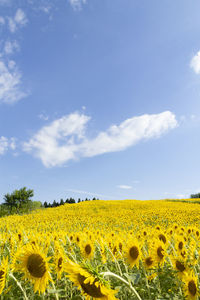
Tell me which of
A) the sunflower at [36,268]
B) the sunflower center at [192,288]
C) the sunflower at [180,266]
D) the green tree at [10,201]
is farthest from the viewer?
the green tree at [10,201]

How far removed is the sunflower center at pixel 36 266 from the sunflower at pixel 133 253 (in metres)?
1.73

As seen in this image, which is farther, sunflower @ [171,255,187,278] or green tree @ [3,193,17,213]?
green tree @ [3,193,17,213]

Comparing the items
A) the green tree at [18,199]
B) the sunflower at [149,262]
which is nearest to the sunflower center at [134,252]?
the sunflower at [149,262]

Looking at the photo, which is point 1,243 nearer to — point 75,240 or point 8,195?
point 75,240

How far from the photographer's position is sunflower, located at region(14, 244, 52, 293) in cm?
190

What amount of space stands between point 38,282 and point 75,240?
2.62m

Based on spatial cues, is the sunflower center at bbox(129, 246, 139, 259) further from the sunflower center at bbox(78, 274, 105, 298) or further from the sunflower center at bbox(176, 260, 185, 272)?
the sunflower center at bbox(78, 274, 105, 298)

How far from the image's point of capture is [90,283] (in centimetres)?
124

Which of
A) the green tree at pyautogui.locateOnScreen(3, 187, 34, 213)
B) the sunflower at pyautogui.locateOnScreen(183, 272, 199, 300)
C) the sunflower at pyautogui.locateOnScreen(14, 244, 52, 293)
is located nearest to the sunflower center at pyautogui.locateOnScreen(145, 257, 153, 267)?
the sunflower at pyautogui.locateOnScreen(183, 272, 199, 300)

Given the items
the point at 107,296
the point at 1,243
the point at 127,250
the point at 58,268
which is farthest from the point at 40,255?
the point at 1,243

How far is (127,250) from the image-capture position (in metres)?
3.30

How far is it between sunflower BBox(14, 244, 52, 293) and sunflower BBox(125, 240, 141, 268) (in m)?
1.65

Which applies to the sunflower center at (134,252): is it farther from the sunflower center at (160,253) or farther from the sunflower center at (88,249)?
the sunflower center at (88,249)

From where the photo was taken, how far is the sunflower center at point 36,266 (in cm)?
190
